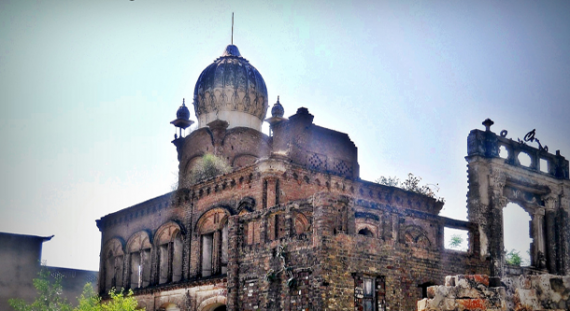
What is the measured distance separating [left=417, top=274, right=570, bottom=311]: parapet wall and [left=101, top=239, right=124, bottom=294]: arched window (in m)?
21.6

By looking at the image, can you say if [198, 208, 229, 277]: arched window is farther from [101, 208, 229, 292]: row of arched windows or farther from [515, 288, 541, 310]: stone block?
[515, 288, 541, 310]: stone block

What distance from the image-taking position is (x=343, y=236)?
1623cm

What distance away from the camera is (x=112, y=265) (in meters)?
29.7

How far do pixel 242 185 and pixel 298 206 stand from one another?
224 inches

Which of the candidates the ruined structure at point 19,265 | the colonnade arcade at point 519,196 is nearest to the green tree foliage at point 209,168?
the colonnade arcade at point 519,196

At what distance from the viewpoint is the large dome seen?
28.7m

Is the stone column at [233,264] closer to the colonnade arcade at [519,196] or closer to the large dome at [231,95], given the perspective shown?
the colonnade arcade at [519,196]

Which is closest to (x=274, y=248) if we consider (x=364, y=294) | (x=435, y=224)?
(x=364, y=294)

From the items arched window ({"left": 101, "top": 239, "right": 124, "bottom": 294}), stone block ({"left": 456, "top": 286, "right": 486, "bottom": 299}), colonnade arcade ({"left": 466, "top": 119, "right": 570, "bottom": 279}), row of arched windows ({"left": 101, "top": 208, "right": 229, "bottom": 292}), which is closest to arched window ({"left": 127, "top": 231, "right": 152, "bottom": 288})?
row of arched windows ({"left": 101, "top": 208, "right": 229, "bottom": 292})

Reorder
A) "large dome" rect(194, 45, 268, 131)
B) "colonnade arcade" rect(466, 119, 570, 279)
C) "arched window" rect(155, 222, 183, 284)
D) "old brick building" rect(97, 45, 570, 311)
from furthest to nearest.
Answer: "large dome" rect(194, 45, 268, 131), "arched window" rect(155, 222, 183, 284), "colonnade arcade" rect(466, 119, 570, 279), "old brick building" rect(97, 45, 570, 311)

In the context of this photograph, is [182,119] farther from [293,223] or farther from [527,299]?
[527,299]

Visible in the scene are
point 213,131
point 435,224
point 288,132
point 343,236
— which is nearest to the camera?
point 343,236

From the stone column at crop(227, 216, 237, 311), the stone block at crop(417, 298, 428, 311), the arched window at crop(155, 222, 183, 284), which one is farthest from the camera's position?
the arched window at crop(155, 222, 183, 284)

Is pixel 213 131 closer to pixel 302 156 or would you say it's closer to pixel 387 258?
pixel 302 156
